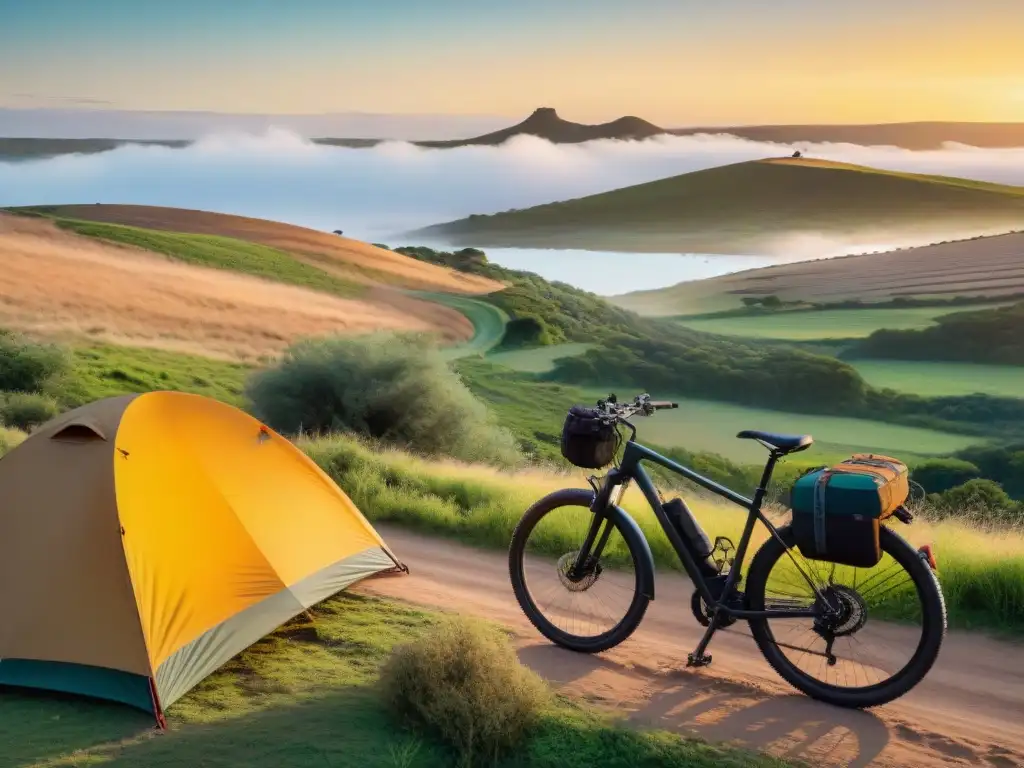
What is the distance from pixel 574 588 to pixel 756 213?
17080 mm

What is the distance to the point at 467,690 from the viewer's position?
15.6 feet

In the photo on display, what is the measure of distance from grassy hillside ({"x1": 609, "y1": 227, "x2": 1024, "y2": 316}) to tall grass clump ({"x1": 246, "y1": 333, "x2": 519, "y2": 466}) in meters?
5.06

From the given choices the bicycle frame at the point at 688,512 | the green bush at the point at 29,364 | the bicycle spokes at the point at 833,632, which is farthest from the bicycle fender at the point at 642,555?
the green bush at the point at 29,364

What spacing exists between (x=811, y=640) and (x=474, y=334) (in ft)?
49.8

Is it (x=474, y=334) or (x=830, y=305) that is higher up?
(x=830, y=305)

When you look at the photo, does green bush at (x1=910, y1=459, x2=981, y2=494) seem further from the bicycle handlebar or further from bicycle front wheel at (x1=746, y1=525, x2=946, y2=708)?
the bicycle handlebar

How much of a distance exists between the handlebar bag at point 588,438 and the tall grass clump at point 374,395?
10421 mm

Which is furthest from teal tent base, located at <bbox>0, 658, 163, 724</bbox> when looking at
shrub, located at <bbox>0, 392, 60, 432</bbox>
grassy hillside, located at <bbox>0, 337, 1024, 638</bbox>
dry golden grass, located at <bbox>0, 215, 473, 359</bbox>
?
dry golden grass, located at <bbox>0, 215, 473, 359</bbox>

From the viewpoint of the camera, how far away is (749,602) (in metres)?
5.25

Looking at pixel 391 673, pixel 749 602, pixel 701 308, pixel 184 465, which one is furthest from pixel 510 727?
pixel 701 308

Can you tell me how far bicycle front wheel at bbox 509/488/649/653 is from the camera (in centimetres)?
573

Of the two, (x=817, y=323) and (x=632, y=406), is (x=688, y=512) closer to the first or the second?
(x=632, y=406)

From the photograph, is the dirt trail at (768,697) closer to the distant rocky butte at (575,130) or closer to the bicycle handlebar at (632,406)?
the bicycle handlebar at (632,406)

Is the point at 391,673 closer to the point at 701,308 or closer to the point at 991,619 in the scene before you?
the point at 991,619
